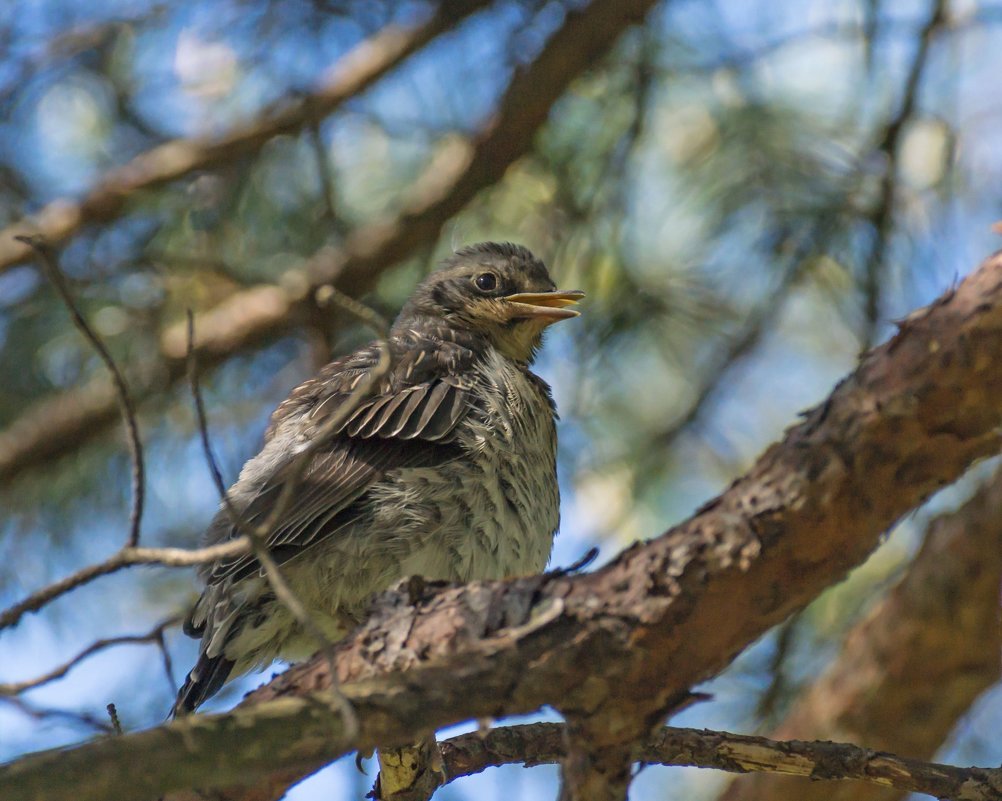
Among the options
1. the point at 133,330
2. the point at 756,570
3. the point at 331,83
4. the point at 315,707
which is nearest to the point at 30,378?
the point at 133,330

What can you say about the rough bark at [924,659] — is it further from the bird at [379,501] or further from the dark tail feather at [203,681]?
the dark tail feather at [203,681]

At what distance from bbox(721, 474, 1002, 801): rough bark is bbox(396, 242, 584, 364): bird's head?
4.64ft

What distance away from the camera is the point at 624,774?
6.41 feet

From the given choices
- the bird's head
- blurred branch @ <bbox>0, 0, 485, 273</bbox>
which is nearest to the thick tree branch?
the bird's head

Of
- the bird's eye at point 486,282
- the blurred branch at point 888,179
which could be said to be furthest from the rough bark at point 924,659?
the bird's eye at point 486,282

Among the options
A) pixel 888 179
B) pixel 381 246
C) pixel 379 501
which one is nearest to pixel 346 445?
pixel 379 501

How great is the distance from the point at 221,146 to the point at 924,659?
302cm

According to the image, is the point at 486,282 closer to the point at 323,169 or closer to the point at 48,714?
the point at 323,169

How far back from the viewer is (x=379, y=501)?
10.4 ft

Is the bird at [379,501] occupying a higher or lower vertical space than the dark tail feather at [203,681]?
higher

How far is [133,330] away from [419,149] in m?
1.42

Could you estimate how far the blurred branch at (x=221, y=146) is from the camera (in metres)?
4.53

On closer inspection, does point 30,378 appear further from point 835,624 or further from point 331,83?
point 835,624

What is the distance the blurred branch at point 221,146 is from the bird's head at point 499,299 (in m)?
0.90
